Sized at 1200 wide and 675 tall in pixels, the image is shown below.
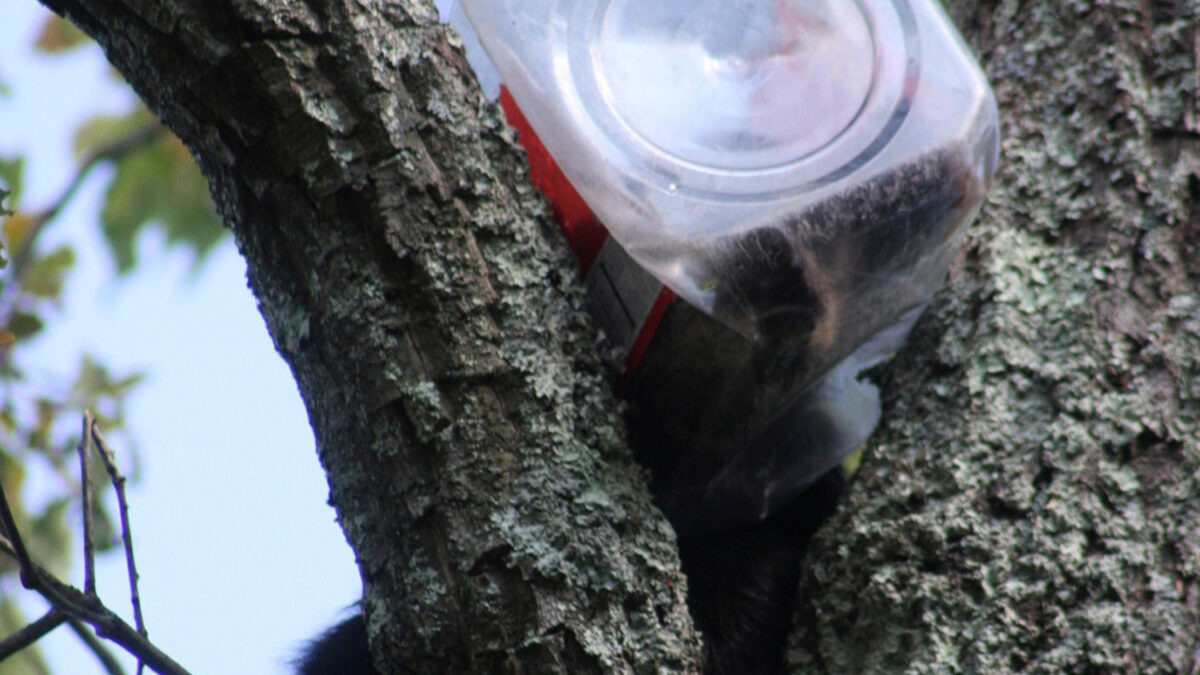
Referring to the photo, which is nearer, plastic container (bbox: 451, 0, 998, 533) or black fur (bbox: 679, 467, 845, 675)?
plastic container (bbox: 451, 0, 998, 533)

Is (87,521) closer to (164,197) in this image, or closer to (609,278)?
(609,278)

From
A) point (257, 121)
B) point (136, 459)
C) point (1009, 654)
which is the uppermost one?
point (257, 121)

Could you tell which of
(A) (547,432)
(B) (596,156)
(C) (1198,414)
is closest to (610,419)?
(A) (547,432)

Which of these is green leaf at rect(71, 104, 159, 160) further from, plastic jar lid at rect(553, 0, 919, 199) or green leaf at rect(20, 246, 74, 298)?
plastic jar lid at rect(553, 0, 919, 199)

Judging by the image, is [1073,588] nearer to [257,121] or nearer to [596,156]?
Result: [596,156]

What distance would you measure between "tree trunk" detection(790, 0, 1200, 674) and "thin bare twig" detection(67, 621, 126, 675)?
0.60m

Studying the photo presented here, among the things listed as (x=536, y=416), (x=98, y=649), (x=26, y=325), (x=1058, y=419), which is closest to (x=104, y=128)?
(x=26, y=325)

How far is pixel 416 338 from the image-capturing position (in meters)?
0.85

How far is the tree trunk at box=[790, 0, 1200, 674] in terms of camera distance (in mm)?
916

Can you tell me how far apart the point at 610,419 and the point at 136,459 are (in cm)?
155

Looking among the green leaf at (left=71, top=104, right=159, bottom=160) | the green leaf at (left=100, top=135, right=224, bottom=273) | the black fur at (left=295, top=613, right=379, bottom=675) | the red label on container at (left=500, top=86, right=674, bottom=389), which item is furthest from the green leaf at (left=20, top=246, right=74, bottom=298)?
the red label on container at (left=500, top=86, right=674, bottom=389)

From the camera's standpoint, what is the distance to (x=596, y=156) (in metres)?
0.96

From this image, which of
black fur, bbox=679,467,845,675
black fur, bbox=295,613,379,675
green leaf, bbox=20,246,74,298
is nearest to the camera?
black fur, bbox=679,467,845,675

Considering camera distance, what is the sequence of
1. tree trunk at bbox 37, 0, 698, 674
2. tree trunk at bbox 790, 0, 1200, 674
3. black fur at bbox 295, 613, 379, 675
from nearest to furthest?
tree trunk at bbox 37, 0, 698, 674, tree trunk at bbox 790, 0, 1200, 674, black fur at bbox 295, 613, 379, 675
